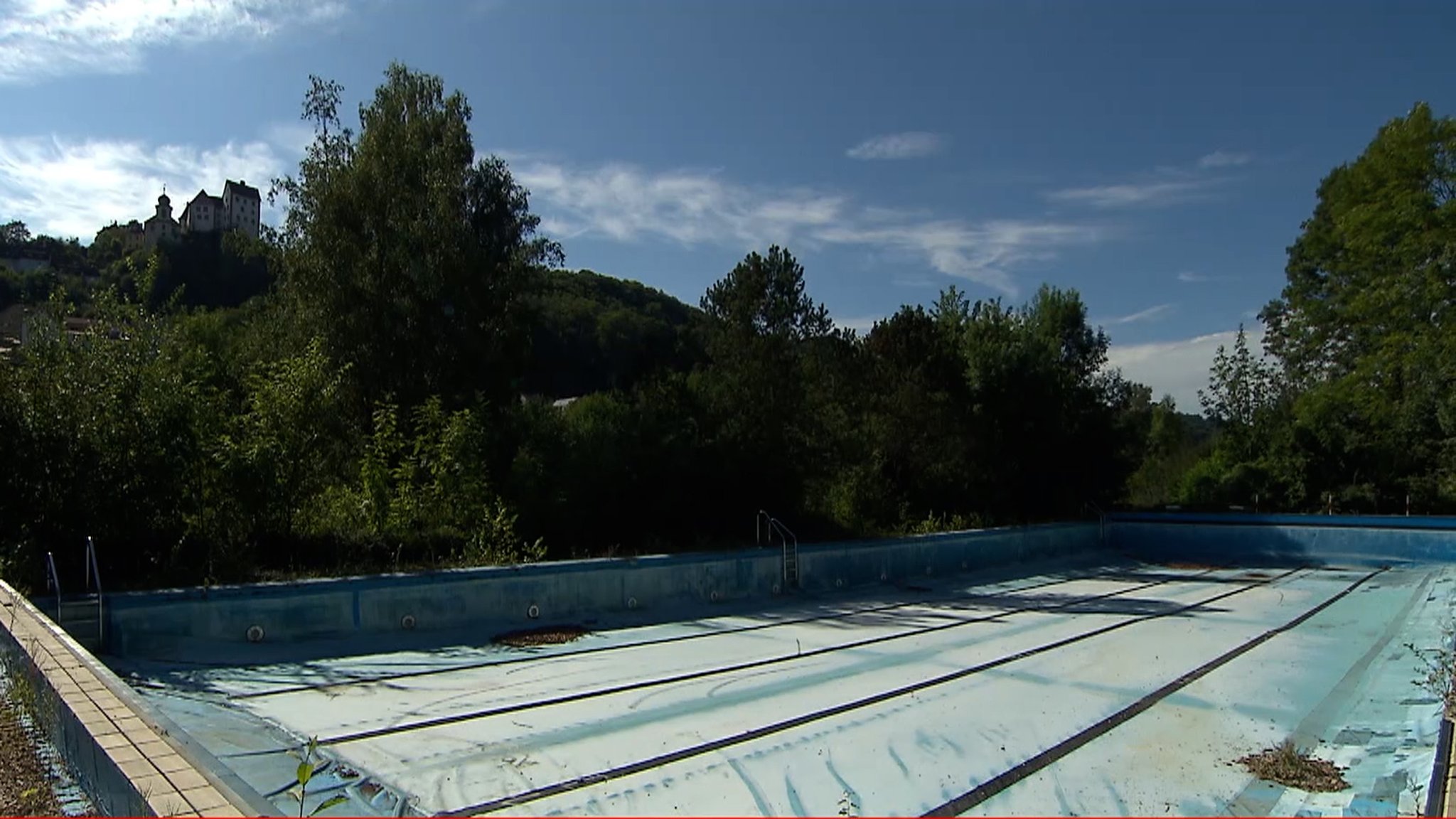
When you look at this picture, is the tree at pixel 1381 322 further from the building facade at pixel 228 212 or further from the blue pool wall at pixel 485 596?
the building facade at pixel 228 212

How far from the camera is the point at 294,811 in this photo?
3508 millimetres

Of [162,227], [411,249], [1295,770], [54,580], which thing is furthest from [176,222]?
[1295,770]

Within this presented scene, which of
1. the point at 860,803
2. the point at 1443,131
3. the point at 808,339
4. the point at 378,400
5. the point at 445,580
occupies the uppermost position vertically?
the point at 1443,131

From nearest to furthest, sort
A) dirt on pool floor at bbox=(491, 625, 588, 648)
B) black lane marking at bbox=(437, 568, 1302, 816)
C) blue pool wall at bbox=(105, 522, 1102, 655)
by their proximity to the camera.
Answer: black lane marking at bbox=(437, 568, 1302, 816)
blue pool wall at bbox=(105, 522, 1102, 655)
dirt on pool floor at bbox=(491, 625, 588, 648)

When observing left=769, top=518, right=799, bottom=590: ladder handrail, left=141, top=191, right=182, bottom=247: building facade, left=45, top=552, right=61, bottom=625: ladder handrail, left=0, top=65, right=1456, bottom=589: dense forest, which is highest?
left=141, top=191, right=182, bottom=247: building facade

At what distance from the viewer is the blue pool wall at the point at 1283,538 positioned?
1620 cm

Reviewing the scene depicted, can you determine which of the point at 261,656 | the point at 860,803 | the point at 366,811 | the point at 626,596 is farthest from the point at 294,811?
the point at 626,596

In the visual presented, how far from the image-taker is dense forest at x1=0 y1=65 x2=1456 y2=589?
24.7 feet

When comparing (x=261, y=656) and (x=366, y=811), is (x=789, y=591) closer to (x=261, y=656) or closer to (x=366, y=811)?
(x=261, y=656)

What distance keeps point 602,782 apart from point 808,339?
33.6 ft

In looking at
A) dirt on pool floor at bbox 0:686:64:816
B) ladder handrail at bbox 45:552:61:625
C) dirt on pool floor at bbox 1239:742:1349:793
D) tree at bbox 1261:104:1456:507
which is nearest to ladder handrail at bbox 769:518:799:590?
dirt on pool floor at bbox 1239:742:1349:793

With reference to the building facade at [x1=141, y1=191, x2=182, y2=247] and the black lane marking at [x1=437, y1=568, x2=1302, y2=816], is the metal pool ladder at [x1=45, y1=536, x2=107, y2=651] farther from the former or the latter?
the building facade at [x1=141, y1=191, x2=182, y2=247]

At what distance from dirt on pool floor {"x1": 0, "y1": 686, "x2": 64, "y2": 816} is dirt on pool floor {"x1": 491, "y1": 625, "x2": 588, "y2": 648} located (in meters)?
3.61

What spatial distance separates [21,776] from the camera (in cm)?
330
